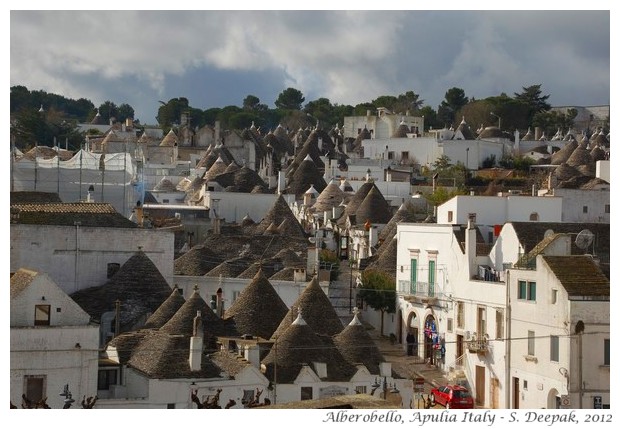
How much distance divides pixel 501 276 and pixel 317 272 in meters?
8.53

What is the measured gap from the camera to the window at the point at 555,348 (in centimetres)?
3691

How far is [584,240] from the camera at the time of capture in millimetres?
42375

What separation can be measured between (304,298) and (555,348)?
836 cm

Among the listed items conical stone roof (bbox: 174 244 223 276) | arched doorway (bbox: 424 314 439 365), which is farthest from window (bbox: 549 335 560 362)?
conical stone roof (bbox: 174 244 223 276)

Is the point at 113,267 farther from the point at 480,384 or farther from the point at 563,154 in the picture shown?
the point at 563,154

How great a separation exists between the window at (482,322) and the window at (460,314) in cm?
181

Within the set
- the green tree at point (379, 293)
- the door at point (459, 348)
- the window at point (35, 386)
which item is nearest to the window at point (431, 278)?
the green tree at point (379, 293)

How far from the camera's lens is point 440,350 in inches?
1806

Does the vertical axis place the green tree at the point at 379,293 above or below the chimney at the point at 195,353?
above

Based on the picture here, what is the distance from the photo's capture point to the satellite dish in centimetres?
4218

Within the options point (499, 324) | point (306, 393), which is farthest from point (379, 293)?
point (306, 393)

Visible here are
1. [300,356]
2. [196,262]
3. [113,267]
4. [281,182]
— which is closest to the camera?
[300,356]

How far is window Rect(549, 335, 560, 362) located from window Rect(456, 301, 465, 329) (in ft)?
25.8

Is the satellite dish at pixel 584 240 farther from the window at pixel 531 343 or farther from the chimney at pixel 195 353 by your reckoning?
the chimney at pixel 195 353
